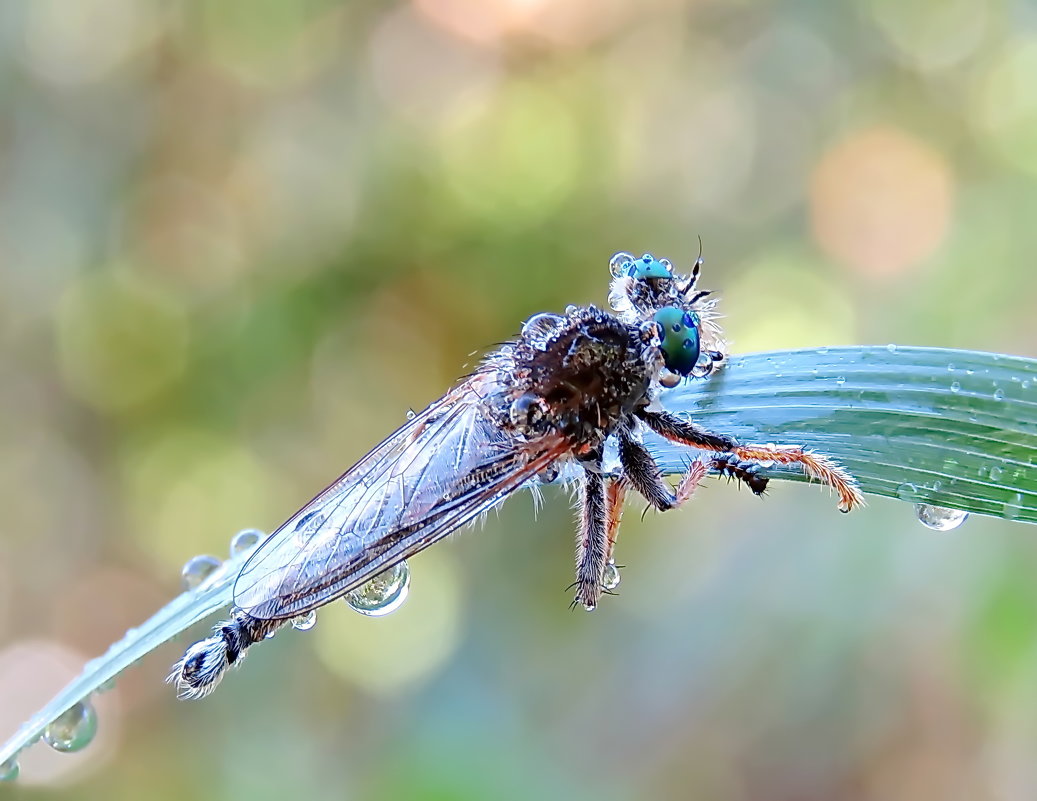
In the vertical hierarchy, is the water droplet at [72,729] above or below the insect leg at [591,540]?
below

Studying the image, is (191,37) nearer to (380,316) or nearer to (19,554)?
(380,316)

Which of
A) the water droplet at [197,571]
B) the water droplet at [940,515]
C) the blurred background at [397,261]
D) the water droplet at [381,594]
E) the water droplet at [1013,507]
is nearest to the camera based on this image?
the water droplet at [1013,507]

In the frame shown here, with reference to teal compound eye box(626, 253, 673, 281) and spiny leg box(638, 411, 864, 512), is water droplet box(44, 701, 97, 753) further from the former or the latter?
teal compound eye box(626, 253, 673, 281)

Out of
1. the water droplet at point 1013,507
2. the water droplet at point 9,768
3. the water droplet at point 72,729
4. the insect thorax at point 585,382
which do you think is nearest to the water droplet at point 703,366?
the insect thorax at point 585,382

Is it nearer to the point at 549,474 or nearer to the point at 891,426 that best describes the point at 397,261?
the point at 549,474

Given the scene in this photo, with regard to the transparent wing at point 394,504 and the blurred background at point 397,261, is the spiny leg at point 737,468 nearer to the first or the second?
the transparent wing at point 394,504

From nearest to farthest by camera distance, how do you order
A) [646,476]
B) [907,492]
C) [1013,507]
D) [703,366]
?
[1013,507], [907,492], [703,366], [646,476]

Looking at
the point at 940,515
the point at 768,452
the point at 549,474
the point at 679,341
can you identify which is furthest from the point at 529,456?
the point at 940,515
